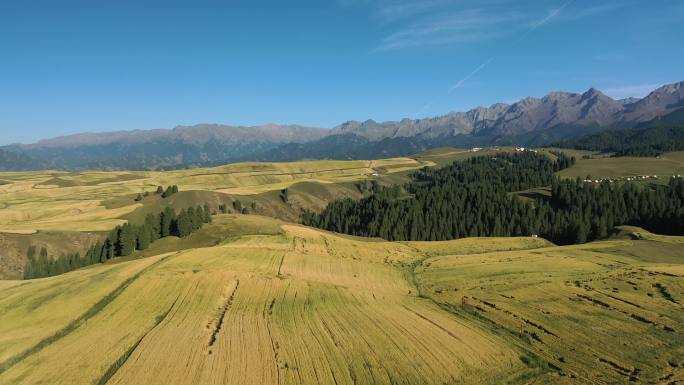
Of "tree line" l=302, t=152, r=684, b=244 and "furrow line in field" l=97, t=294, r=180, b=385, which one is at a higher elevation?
"furrow line in field" l=97, t=294, r=180, b=385

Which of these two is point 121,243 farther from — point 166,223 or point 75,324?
point 75,324

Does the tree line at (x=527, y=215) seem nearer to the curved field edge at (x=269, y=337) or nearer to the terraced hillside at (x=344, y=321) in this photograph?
the terraced hillside at (x=344, y=321)

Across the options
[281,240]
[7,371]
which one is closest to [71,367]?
[7,371]

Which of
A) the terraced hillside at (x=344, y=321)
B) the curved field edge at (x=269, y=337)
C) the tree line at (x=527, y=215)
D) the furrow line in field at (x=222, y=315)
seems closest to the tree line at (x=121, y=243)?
the terraced hillside at (x=344, y=321)

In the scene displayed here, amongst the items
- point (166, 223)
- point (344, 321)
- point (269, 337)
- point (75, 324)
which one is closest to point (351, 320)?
point (344, 321)

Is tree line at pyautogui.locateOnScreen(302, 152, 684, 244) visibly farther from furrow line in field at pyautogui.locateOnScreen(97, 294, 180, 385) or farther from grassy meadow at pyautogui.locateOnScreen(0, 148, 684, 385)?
furrow line in field at pyautogui.locateOnScreen(97, 294, 180, 385)

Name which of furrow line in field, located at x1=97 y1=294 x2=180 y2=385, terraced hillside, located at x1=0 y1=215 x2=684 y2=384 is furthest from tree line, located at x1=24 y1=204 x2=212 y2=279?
furrow line in field, located at x1=97 y1=294 x2=180 y2=385

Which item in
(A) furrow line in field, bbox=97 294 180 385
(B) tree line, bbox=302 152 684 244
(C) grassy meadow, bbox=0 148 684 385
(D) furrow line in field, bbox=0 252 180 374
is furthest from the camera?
(B) tree line, bbox=302 152 684 244
